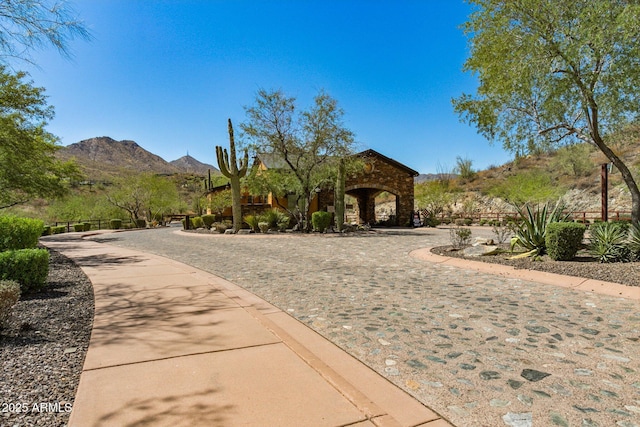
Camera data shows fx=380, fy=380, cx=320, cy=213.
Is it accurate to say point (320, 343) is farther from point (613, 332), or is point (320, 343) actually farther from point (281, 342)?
point (613, 332)

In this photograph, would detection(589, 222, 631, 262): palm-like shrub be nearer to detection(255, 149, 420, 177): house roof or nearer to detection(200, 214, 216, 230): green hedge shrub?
detection(255, 149, 420, 177): house roof

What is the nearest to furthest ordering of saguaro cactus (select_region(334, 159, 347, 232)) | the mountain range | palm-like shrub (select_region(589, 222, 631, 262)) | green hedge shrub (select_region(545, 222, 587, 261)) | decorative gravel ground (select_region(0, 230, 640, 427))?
decorative gravel ground (select_region(0, 230, 640, 427)) → palm-like shrub (select_region(589, 222, 631, 262)) → green hedge shrub (select_region(545, 222, 587, 261)) → saguaro cactus (select_region(334, 159, 347, 232)) → the mountain range

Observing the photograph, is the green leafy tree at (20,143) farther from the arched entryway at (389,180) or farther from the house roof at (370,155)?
the arched entryway at (389,180)

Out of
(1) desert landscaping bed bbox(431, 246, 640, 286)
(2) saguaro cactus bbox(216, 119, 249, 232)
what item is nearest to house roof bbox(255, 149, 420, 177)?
(2) saguaro cactus bbox(216, 119, 249, 232)

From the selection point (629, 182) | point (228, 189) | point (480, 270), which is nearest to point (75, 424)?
point (480, 270)

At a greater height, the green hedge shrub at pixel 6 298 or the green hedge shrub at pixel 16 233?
the green hedge shrub at pixel 16 233

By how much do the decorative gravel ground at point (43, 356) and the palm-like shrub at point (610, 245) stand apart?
958 cm

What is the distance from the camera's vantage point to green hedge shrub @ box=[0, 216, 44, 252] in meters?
8.88

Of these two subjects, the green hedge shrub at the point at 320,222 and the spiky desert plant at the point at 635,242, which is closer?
the spiky desert plant at the point at 635,242

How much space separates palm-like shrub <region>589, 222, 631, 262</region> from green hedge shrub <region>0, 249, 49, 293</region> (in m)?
10.8

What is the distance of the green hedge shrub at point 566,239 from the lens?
852 cm

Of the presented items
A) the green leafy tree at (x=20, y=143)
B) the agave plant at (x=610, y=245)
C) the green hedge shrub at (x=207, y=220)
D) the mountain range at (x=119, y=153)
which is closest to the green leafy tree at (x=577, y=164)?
the green hedge shrub at (x=207, y=220)

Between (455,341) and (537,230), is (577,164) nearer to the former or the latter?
(537,230)

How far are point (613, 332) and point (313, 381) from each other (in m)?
3.52
